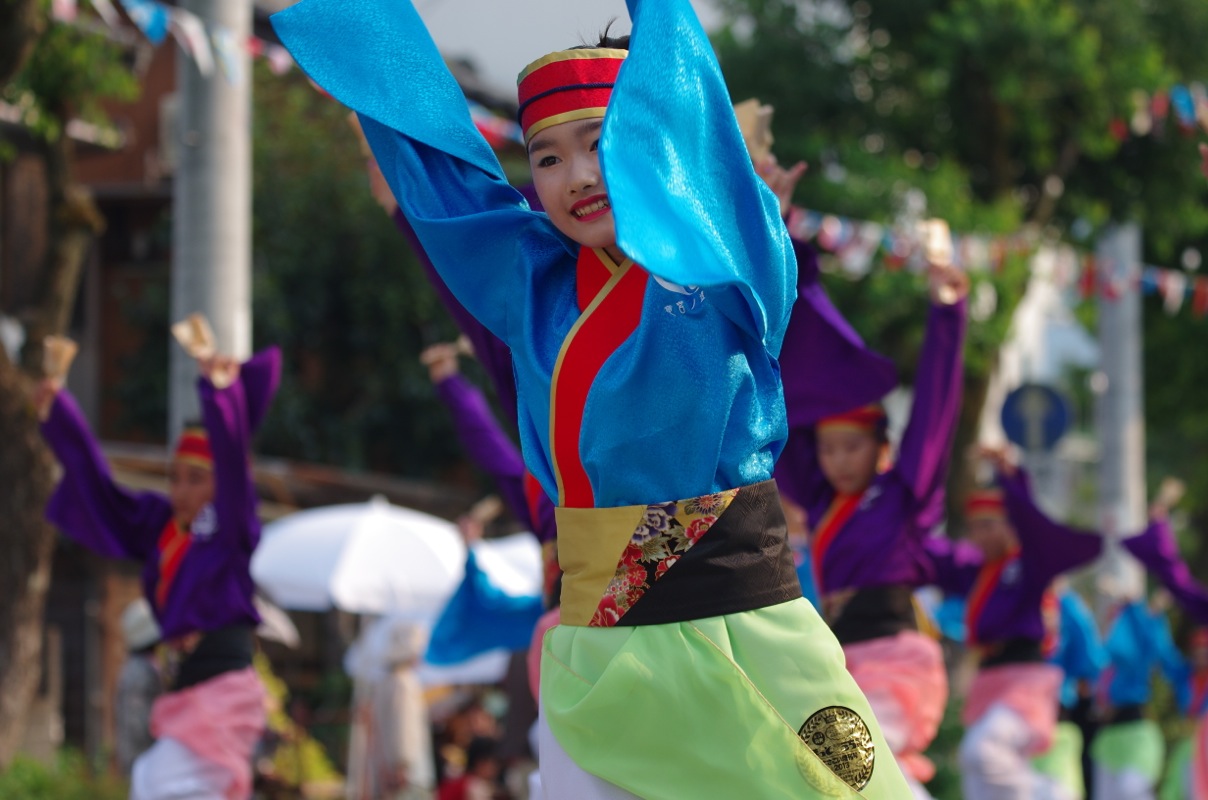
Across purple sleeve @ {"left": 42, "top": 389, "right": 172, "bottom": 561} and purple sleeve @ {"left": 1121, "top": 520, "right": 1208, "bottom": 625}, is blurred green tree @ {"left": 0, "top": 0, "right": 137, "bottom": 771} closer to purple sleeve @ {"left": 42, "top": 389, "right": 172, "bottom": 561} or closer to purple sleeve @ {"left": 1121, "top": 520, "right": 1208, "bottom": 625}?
purple sleeve @ {"left": 42, "top": 389, "right": 172, "bottom": 561}

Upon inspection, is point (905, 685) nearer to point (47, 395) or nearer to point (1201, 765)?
point (47, 395)

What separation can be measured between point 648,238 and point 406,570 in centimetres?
769

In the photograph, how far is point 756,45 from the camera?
1241cm

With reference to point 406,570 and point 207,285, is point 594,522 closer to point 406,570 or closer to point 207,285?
point 207,285

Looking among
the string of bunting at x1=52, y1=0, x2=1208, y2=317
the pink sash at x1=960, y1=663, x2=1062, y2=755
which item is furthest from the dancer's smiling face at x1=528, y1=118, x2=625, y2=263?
the pink sash at x1=960, y1=663, x2=1062, y2=755

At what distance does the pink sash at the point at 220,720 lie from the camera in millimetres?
5117

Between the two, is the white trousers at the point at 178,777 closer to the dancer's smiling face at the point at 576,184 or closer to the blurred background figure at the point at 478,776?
the dancer's smiling face at the point at 576,184

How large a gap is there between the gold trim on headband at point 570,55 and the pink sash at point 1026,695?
4.85 m

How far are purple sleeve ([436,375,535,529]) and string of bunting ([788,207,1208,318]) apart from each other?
4043mm

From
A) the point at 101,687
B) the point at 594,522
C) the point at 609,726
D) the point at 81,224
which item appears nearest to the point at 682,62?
the point at 594,522

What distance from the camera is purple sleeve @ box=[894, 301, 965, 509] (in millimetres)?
4586

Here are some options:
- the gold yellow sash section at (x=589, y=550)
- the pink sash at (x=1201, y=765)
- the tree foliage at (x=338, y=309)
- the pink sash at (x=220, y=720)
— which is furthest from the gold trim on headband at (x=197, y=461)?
the tree foliage at (x=338, y=309)

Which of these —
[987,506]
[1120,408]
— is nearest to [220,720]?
[987,506]

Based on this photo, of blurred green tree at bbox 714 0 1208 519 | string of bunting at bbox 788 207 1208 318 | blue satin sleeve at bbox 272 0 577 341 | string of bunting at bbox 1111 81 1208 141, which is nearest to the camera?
blue satin sleeve at bbox 272 0 577 341
